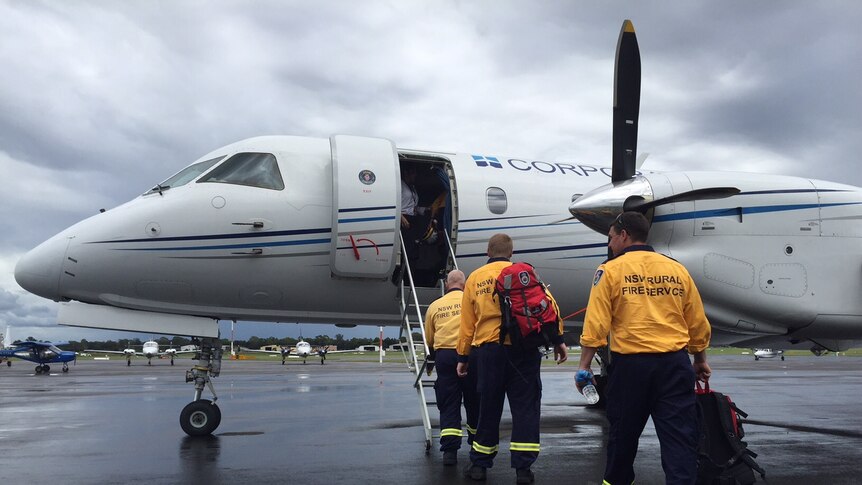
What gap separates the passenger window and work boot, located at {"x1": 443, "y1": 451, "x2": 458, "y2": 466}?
413 centimetres

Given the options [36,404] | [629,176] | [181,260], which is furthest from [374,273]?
[36,404]

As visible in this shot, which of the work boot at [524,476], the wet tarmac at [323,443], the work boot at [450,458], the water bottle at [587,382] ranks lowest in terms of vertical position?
the wet tarmac at [323,443]

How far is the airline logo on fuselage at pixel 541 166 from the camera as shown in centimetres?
1080

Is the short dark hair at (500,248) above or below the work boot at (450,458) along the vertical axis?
above

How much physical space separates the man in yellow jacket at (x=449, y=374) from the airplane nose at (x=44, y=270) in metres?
5.08

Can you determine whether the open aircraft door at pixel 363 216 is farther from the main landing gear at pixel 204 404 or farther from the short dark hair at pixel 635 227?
the short dark hair at pixel 635 227

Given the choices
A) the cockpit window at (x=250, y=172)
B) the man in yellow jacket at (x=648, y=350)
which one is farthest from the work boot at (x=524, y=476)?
the cockpit window at (x=250, y=172)

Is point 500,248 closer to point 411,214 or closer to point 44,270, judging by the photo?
point 411,214

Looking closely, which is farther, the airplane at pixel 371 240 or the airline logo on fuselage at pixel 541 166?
the airline logo on fuselage at pixel 541 166

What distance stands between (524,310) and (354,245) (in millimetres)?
3811

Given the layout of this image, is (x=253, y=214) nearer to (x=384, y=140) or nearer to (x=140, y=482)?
(x=384, y=140)

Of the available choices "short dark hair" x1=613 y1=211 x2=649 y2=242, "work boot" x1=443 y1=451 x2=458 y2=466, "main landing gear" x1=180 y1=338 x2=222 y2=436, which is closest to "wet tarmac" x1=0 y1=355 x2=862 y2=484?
"work boot" x1=443 y1=451 x2=458 y2=466

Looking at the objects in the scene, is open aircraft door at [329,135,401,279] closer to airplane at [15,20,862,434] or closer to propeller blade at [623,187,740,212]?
airplane at [15,20,862,434]

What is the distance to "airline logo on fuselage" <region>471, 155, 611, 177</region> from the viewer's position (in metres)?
10.8
